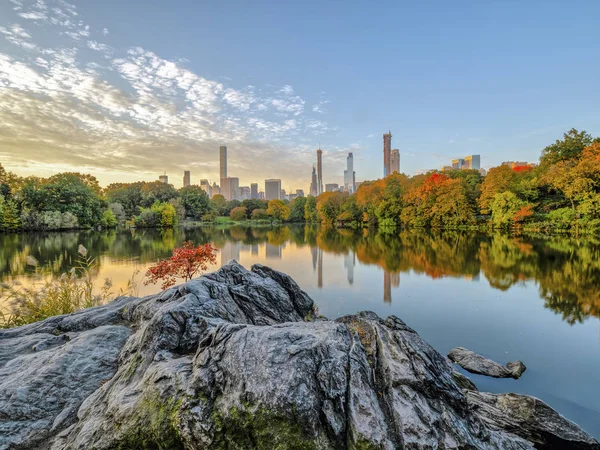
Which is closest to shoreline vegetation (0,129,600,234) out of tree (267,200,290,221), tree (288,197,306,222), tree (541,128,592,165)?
tree (541,128,592,165)

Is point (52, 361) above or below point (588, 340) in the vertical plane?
above

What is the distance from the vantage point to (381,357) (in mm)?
3322

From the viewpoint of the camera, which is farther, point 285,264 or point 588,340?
point 285,264

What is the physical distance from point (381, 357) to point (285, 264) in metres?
16.2

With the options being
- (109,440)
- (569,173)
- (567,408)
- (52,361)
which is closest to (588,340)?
(567,408)

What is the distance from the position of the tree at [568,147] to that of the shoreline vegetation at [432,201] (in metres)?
0.09

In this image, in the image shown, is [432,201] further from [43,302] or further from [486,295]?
[43,302]

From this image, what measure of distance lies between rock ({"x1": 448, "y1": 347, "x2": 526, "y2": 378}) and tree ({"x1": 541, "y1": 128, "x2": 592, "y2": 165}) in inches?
1588

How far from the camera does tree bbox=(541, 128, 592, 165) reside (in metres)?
35.0

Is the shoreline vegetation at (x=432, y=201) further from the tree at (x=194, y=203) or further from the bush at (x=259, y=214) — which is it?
the bush at (x=259, y=214)

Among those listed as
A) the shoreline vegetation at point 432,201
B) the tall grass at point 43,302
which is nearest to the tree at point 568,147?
the shoreline vegetation at point 432,201

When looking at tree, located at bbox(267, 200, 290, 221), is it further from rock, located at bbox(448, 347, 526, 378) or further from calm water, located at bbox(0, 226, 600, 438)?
rock, located at bbox(448, 347, 526, 378)

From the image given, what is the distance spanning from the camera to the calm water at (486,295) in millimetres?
6375

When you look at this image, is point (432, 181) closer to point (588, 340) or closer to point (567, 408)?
point (588, 340)
